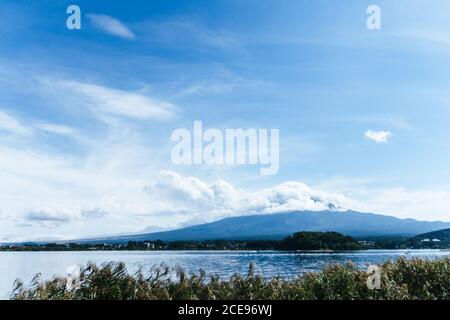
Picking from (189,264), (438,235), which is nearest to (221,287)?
(189,264)

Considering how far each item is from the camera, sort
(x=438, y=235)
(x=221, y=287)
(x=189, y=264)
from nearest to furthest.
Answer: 1. (x=221, y=287)
2. (x=189, y=264)
3. (x=438, y=235)

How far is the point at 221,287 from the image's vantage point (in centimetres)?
1217

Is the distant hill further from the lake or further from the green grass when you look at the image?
the green grass

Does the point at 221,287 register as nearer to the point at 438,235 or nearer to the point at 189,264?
the point at 189,264

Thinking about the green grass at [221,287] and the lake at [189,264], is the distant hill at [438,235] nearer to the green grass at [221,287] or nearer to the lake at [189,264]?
the lake at [189,264]

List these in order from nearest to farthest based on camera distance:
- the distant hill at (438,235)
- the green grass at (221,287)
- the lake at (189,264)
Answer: the green grass at (221,287) → the lake at (189,264) → the distant hill at (438,235)

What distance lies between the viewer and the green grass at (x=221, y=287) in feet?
38.4

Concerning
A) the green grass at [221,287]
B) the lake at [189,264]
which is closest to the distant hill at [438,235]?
the lake at [189,264]

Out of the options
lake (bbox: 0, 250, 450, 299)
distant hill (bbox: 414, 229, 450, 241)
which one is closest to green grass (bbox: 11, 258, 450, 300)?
lake (bbox: 0, 250, 450, 299)

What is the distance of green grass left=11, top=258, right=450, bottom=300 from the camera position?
38.4 ft

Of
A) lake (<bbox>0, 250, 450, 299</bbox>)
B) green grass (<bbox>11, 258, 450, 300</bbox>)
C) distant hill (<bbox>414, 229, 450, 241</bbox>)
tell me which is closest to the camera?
green grass (<bbox>11, 258, 450, 300</bbox>)

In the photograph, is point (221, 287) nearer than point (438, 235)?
Yes
